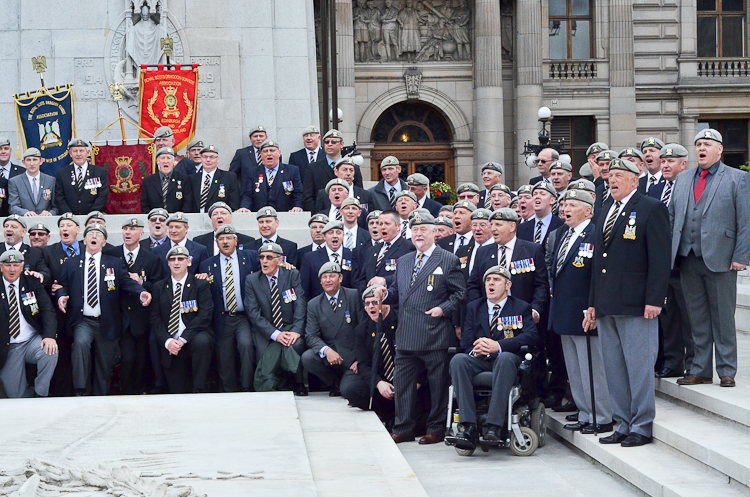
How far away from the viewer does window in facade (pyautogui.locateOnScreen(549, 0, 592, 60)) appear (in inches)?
1332

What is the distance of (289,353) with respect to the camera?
33.7 feet

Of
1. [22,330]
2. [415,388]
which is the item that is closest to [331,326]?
[415,388]

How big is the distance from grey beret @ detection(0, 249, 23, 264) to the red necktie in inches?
261

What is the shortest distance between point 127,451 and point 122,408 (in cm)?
186

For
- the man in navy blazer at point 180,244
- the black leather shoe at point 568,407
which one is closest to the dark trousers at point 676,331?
the black leather shoe at point 568,407

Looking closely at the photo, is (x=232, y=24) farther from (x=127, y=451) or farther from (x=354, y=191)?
(x=127, y=451)

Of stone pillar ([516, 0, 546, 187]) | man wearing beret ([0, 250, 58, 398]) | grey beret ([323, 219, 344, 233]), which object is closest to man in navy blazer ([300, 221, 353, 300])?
grey beret ([323, 219, 344, 233])

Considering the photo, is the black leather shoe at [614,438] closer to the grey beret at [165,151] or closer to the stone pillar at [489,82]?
the grey beret at [165,151]

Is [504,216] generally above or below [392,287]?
above

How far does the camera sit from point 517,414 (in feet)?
26.8

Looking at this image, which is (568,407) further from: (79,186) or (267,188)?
(79,186)

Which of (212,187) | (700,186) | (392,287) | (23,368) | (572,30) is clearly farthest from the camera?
(572,30)

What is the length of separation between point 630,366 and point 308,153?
712 centimetres

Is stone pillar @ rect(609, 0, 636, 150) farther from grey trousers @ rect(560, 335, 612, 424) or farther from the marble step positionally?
the marble step
